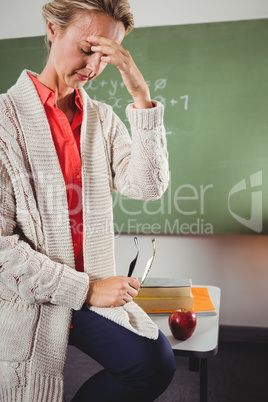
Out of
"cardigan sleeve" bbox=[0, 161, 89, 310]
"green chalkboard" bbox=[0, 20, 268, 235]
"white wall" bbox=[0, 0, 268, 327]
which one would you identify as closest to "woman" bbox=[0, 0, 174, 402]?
"cardigan sleeve" bbox=[0, 161, 89, 310]

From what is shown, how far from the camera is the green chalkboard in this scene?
85.4 inches

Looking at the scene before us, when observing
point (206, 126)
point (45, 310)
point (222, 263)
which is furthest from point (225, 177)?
point (45, 310)

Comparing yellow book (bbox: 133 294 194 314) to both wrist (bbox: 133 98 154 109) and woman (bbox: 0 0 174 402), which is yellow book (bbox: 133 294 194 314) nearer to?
Result: woman (bbox: 0 0 174 402)

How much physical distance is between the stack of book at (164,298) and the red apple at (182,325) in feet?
0.60

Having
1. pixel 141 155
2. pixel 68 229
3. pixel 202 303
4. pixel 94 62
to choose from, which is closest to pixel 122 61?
pixel 94 62

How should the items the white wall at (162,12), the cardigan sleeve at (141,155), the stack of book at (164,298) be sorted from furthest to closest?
the white wall at (162,12) → the stack of book at (164,298) → the cardigan sleeve at (141,155)

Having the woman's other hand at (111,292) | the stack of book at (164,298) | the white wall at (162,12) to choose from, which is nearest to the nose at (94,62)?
the woman's other hand at (111,292)

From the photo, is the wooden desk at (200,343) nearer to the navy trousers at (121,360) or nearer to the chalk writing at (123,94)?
the navy trousers at (121,360)

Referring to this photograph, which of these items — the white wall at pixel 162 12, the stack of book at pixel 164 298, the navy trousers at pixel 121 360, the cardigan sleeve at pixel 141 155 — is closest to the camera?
the navy trousers at pixel 121 360

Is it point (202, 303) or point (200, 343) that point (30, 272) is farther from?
point (202, 303)

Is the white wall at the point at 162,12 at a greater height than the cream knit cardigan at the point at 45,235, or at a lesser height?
greater

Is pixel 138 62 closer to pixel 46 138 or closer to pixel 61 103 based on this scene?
pixel 61 103

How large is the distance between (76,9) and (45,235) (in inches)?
22.6

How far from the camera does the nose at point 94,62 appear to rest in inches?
40.7
